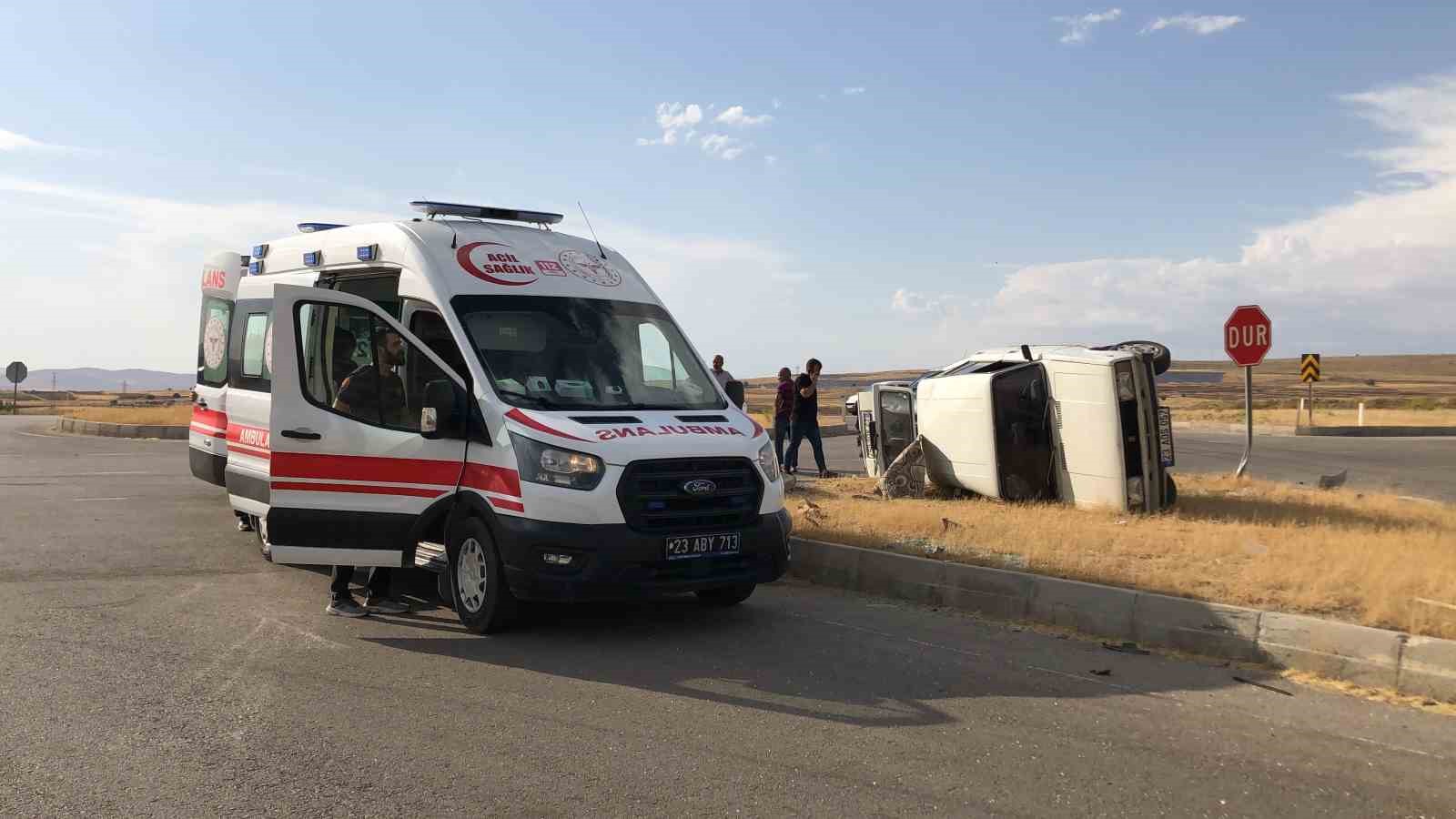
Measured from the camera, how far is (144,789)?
4.38 metres

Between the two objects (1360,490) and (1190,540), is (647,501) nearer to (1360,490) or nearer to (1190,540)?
(1190,540)

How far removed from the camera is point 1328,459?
2159cm

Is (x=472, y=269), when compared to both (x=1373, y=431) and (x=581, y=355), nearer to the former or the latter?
(x=581, y=355)

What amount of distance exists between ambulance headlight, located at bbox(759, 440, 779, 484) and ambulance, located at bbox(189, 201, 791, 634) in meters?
0.03

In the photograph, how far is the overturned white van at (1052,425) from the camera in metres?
11.1

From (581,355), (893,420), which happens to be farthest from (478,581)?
(893,420)

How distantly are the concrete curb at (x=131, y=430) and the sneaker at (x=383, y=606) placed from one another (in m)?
23.0

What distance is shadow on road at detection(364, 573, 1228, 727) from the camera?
19.0 feet

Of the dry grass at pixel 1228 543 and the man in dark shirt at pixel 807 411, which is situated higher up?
the man in dark shirt at pixel 807 411

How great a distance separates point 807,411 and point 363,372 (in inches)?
396

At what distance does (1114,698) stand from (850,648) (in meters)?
1.61

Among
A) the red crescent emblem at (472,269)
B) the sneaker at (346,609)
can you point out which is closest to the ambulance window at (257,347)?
the red crescent emblem at (472,269)

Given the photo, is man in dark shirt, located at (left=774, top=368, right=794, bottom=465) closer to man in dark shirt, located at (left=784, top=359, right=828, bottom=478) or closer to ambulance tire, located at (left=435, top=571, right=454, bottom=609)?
man in dark shirt, located at (left=784, top=359, right=828, bottom=478)

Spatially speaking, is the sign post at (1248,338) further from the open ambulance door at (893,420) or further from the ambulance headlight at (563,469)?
the ambulance headlight at (563,469)
